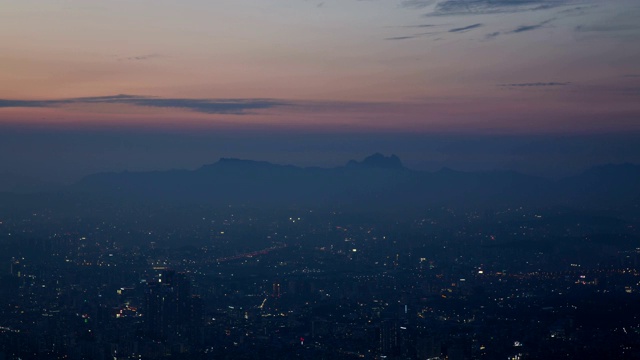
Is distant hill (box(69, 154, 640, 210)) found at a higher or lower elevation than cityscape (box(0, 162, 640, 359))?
lower

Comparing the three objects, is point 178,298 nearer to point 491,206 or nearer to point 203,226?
point 203,226

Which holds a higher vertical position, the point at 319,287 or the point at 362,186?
the point at 319,287

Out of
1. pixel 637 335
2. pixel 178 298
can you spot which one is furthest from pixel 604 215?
pixel 178 298

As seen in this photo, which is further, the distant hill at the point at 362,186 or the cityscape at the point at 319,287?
the distant hill at the point at 362,186

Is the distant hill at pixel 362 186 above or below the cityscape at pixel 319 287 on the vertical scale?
below

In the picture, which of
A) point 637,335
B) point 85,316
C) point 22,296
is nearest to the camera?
point 637,335

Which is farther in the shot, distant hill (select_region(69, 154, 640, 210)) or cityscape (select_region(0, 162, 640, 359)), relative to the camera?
distant hill (select_region(69, 154, 640, 210))

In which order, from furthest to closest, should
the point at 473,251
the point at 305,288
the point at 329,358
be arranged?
the point at 473,251, the point at 305,288, the point at 329,358

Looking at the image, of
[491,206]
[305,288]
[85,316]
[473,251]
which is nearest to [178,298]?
[85,316]

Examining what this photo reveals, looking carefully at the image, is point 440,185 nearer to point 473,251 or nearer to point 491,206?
point 491,206

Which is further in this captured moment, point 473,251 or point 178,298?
point 473,251

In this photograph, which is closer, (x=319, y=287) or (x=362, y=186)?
(x=319, y=287)
